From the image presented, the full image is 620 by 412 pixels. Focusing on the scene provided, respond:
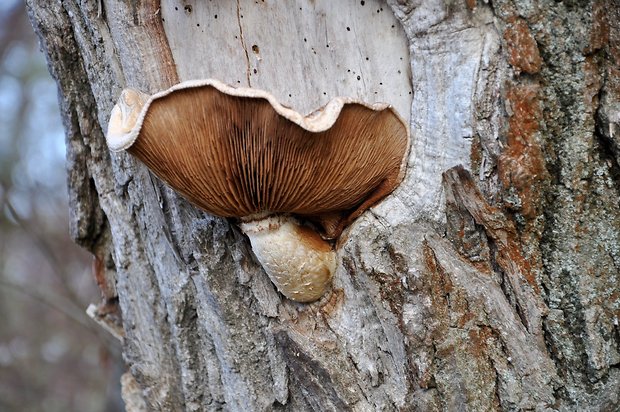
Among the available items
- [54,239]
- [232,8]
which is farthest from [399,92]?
[54,239]

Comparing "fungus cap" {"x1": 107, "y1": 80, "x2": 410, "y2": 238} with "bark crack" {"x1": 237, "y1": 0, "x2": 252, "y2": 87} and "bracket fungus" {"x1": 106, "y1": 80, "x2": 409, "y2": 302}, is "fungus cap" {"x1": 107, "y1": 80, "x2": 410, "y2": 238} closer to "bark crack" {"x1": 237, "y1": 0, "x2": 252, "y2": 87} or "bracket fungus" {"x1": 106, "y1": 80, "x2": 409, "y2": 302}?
"bracket fungus" {"x1": 106, "y1": 80, "x2": 409, "y2": 302}

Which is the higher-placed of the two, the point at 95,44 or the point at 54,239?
the point at 95,44

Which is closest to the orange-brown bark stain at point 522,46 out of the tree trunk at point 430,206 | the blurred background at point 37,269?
the tree trunk at point 430,206

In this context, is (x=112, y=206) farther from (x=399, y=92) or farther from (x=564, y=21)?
(x=564, y=21)

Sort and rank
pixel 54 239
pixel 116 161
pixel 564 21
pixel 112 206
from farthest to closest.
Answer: pixel 54 239, pixel 112 206, pixel 116 161, pixel 564 21

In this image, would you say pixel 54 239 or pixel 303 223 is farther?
pixel 54 239

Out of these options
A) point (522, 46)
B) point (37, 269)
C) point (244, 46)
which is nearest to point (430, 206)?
point (522, 46)

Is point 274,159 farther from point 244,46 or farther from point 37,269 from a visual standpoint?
point 37,269

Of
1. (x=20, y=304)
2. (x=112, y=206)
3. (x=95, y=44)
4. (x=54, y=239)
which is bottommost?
(x=20, y=304)
